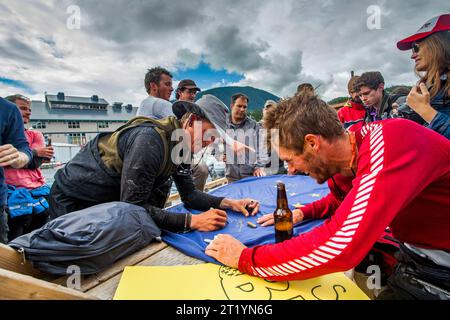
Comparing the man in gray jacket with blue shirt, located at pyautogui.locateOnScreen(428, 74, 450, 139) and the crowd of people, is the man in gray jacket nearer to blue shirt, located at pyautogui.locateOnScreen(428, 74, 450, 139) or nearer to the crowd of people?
the crowd of people

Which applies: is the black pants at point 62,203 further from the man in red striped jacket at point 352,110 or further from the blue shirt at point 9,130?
the man in red striped jacket at point 352,110

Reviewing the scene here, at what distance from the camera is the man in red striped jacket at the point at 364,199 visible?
858 mm

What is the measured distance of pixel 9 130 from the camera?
6.45 ft

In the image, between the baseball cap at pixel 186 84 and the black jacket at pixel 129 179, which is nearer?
the black jacket at pixel 129 179

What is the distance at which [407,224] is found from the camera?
1100mm

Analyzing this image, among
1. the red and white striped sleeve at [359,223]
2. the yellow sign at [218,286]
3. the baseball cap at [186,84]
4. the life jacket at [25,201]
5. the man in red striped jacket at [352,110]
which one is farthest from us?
the baseball cap at [186,84]

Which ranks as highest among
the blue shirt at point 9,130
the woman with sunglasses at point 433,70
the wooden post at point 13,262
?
the woman with sunglasses at point 433,70

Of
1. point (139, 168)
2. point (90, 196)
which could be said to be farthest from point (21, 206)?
point (139, 168)

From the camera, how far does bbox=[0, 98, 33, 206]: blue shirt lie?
1913 mm

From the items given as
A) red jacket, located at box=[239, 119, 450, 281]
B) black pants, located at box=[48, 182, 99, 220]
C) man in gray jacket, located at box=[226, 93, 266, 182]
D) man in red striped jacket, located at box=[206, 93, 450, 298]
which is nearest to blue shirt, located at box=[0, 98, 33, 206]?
black pants, located at box=[48, 182, 99, 220]

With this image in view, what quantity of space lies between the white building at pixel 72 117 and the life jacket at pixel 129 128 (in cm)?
3689

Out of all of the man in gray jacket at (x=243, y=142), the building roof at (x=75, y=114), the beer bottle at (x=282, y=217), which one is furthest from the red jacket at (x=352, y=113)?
the building roof at (x=75, y=114)

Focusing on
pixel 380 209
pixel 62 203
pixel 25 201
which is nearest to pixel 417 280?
pixel 380 209
